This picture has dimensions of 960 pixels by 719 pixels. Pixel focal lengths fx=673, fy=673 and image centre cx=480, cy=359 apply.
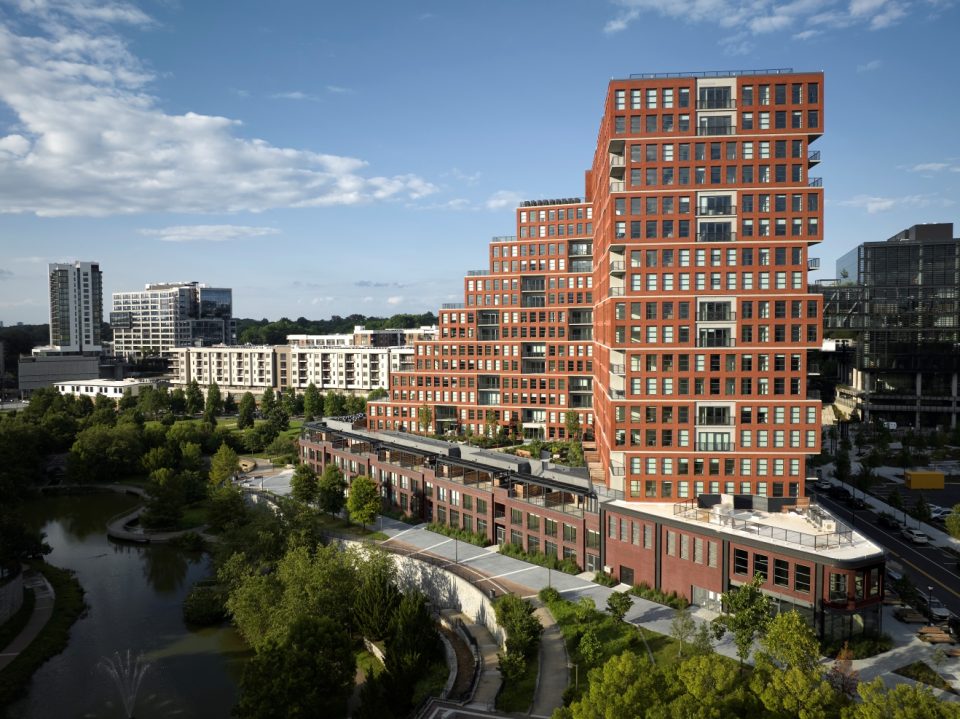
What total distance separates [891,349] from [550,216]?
5967cm

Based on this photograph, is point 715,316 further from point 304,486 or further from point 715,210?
point 304,486

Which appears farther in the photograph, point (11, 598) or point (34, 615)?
point (34, 615)

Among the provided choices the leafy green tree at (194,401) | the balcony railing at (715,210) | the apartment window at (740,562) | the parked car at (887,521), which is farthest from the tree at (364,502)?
the leafy green tree at (194,401)

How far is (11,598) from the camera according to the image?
49.7 meters

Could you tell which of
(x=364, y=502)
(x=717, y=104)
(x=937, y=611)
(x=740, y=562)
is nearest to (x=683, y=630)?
(x=740, y=562)

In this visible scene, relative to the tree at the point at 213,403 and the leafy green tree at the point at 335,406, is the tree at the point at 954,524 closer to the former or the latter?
the leafy green tree at the point at 335,406

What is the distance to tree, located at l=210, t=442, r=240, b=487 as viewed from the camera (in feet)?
259

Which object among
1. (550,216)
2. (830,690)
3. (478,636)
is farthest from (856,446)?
(830,690)

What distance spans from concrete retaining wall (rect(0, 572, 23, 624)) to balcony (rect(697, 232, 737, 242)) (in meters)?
56.6

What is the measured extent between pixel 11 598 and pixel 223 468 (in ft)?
102

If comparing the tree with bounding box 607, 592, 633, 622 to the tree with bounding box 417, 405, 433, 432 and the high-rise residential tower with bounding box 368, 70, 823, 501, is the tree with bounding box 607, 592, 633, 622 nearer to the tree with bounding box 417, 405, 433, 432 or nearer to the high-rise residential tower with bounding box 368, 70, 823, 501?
the high-rise residential tower with bounding box 368, 70, 823, 501

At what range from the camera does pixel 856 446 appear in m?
92.6

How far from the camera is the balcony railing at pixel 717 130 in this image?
49.2 metres

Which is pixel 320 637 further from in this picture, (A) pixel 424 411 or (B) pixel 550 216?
(B) pixel 550 216
